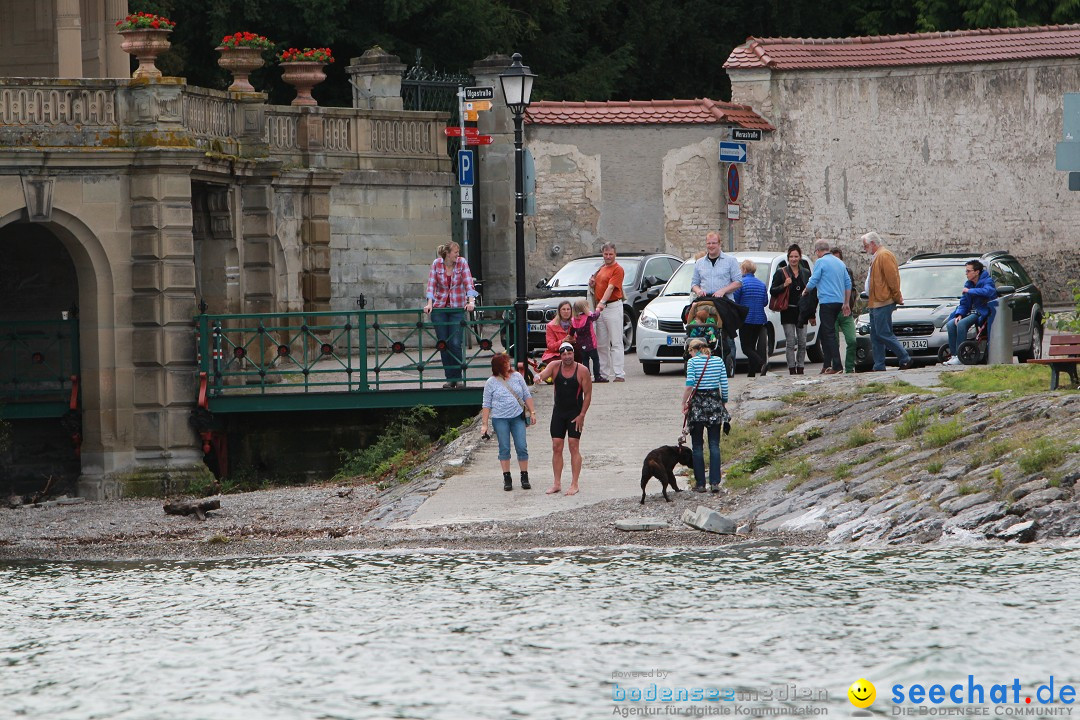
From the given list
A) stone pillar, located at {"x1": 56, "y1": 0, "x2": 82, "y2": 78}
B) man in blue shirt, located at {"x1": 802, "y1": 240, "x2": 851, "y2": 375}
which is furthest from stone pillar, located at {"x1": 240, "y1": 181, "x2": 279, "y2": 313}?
man in blue shirt, located at {"x1": 802, "y1": 240, "x2": 851, "y2": 375}

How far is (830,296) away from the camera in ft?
72.6

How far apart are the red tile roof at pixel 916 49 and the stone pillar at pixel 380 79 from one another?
7970 mm

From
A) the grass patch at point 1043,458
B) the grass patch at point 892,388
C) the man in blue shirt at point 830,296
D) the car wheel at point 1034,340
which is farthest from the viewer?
the car wheel at point 1034,340

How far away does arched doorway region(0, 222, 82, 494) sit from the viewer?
22.7 metres

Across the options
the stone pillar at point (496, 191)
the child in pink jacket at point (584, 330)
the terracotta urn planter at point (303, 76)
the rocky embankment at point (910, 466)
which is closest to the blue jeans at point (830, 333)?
the rocky embankment at point (910, 466)

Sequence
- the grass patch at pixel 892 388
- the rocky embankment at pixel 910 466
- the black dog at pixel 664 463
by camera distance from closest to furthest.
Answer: the rocky embankment at pixel 910 466 → the black dog at pixel 664 463 → the grass patch at pixel 892 388

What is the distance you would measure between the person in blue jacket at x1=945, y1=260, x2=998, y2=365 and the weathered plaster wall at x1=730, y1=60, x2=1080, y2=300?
11.7m

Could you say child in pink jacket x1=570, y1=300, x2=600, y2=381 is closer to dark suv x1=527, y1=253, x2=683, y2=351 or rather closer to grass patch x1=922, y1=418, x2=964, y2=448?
dark suv x1=527, y1=253, x2=683, y2=351

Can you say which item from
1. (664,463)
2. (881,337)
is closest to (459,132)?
(881,337)

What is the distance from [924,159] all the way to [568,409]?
19069 mm

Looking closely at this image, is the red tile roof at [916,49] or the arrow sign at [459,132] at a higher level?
the red tile roof at [916,49]

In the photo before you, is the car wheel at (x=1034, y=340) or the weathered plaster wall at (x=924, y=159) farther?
the weathered plaster wall at (x=924, y=159)

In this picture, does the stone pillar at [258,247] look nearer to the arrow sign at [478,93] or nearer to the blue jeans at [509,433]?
the arrow sign at [478,93]

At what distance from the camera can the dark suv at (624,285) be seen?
87.4 feet
